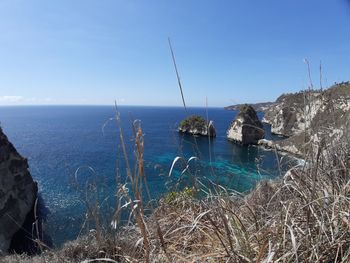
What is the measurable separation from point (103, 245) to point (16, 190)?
24.9 meters

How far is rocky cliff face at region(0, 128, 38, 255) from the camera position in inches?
892

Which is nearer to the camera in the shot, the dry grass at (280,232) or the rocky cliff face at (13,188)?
the dry grass at (280,232)

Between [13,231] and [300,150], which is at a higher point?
[300,150]

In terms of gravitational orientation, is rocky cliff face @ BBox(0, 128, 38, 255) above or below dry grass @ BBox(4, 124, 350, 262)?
below

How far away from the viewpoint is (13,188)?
80.8 feet

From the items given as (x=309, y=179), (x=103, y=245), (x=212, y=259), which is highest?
(x=309, y=179)

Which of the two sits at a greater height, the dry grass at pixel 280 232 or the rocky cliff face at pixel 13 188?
the dry grass at pixel 280 232

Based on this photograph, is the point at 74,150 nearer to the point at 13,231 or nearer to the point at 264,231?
the point at 13,231

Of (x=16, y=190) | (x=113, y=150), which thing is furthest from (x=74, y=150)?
(x=16, y=190)

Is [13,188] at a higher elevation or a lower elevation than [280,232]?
lower

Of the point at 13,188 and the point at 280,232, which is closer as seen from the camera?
the point at 280,232

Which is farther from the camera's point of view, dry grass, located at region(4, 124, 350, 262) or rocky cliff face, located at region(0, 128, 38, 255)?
rocky cliff face, located at region(0, 128, 38, 255)

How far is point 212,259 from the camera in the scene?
6.37ft

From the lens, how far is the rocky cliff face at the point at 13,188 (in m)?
22.7
